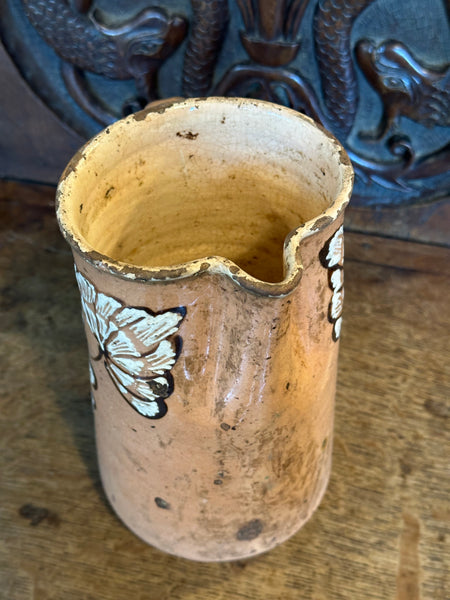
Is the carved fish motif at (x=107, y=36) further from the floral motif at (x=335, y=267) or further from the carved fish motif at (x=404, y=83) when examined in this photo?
the floral motif at (x=335, y=267)

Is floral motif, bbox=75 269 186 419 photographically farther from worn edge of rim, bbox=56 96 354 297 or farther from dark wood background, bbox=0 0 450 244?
dark wood background, bbox=0 0 450 244

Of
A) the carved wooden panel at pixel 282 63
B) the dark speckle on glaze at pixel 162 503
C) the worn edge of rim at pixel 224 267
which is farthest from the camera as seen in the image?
the carved wooden panel at pixel 282 63

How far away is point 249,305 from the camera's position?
1.35 feet

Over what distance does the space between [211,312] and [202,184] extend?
0.17 m

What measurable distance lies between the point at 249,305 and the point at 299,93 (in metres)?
0.35

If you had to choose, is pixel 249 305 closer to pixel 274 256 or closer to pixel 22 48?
pixel 274 256

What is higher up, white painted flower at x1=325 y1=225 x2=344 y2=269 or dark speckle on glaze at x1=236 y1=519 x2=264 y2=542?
white painted flower at x1=325 y1=225 x2=344 y2=269

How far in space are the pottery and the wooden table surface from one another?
0.02 metres

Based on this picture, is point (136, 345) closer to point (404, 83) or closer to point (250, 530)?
point (250, 530)

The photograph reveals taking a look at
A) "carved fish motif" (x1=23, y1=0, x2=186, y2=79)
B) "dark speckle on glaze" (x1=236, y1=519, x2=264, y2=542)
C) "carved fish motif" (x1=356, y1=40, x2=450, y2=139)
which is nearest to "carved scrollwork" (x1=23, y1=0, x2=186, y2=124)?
"carved fish motif" (x1=23, y1=0, x2=186, y2=79)

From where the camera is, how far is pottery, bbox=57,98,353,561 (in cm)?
42

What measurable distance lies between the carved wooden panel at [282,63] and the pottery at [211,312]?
182mm

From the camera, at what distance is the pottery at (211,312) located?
1.38 feet

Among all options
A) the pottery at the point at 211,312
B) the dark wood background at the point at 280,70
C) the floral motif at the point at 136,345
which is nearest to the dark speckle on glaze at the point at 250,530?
the pottery at the point at 211,312
